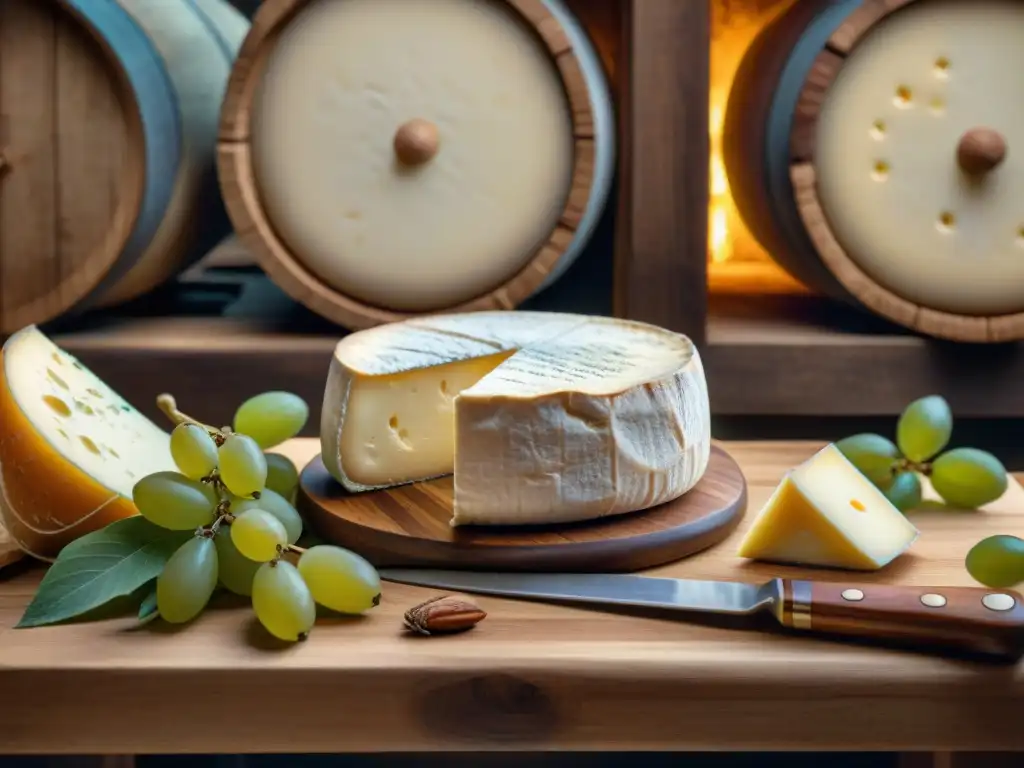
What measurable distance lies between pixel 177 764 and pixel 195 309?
0.56 meters

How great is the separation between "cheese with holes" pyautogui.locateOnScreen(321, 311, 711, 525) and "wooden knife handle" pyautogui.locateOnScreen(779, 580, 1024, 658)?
0.18m

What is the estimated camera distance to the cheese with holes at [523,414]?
88 cm

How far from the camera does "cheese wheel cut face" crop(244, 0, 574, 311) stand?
1242 millimetres

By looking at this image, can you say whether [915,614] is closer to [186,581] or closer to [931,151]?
[186,581]

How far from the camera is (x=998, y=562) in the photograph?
815mm

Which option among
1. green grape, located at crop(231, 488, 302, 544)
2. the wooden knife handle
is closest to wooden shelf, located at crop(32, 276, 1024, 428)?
green grape, located at crop(231, 488, 302, 544)

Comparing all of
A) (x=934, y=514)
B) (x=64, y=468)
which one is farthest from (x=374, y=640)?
(x=934, y=514)

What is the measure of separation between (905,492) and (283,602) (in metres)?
0.53

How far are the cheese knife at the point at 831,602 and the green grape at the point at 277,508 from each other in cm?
12

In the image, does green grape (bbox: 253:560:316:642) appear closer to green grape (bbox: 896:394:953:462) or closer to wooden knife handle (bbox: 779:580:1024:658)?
wooden knife handle (bbox: 779:580:1024:658)

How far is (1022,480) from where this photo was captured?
3.74 feet

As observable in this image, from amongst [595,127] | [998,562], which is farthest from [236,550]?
[595,127]

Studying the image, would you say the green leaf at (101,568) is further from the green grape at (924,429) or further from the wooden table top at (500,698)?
the green grape at (924,429)

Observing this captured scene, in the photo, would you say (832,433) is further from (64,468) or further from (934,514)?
(64,468)
